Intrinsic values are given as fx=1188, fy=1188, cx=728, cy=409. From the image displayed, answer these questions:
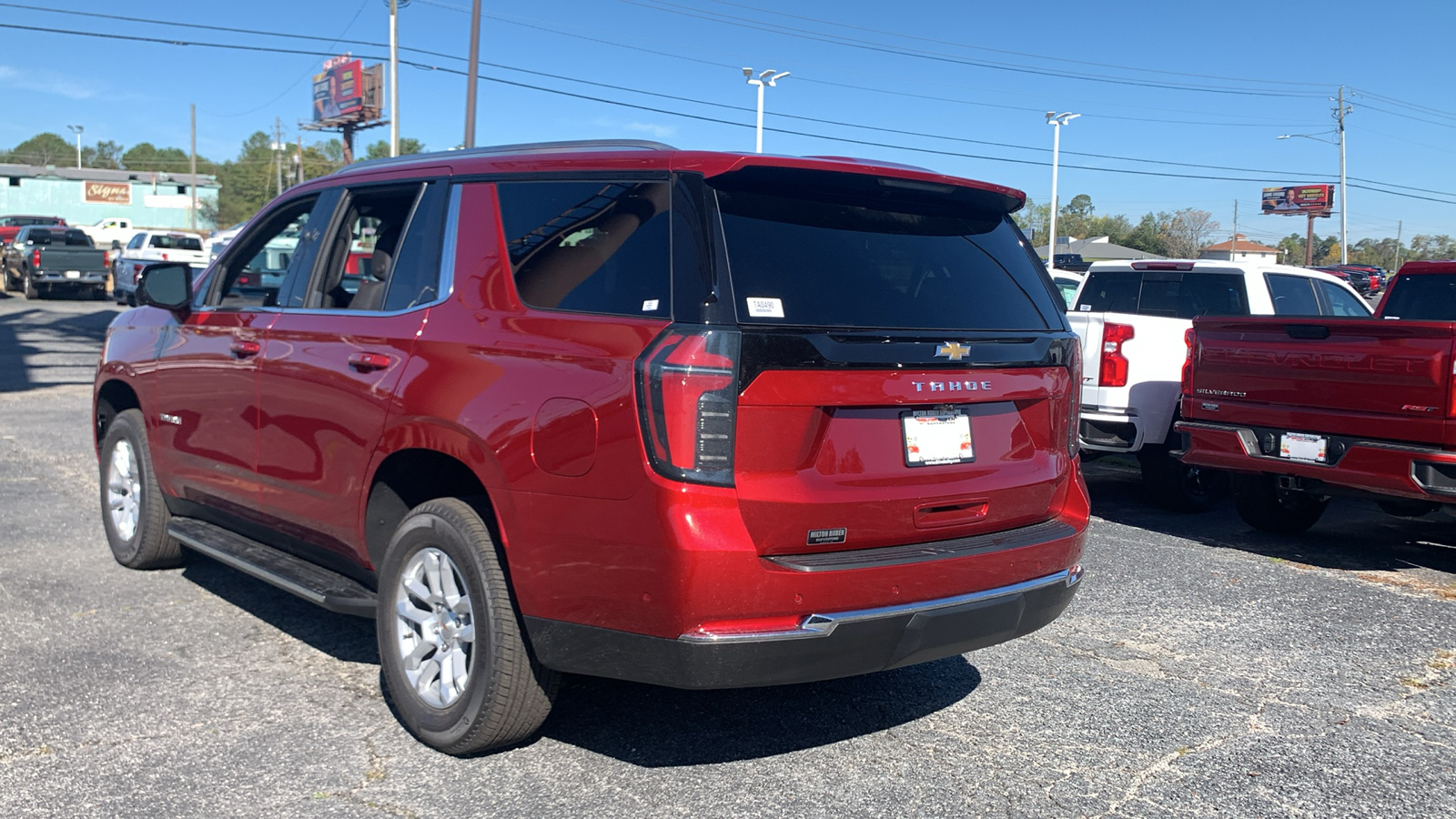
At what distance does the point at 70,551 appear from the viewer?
20.7 feet

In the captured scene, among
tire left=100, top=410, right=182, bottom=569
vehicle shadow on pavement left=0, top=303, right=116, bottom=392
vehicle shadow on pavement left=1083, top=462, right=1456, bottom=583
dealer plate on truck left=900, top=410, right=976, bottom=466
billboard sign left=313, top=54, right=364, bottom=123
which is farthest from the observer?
billboard sign left=313, top=54, right=364, bottom=123

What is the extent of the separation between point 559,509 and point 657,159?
3.45 feet

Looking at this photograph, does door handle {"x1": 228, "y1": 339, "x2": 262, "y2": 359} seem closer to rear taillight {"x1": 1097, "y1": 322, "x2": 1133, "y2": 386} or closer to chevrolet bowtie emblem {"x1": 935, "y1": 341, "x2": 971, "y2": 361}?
chevrolet bowtie emblem {"x1": 935, "y1": 341, "x2": 971, "y2": 361}

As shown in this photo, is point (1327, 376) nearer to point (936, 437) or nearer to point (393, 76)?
point (936, 437)

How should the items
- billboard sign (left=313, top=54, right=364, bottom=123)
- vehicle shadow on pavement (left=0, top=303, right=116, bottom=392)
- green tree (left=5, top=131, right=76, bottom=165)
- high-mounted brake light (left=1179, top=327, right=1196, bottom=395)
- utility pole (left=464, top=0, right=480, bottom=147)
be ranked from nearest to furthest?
high-mounted brake light (left=1179, top=327, right=1196, bottom=395) → vehicle shadow on pavement (left=0, top=303, right=116, bottom=392) → utility pole (left=464, top=0, right=480, bottom=147) → billboard sign (left=313, top=54, right=364, bottom=123) → green tree (left=5, top=131, right=76, bottom=165)

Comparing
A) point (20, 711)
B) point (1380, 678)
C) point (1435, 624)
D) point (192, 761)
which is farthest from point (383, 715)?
point (1435, 624)

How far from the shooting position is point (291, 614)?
532 cm

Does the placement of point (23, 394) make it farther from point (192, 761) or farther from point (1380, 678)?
point (1380, 678)

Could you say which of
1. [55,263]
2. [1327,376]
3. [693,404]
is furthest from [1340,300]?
[55,263]

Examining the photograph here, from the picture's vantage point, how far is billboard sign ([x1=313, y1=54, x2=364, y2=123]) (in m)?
68.9

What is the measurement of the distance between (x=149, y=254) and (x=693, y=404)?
31813mm

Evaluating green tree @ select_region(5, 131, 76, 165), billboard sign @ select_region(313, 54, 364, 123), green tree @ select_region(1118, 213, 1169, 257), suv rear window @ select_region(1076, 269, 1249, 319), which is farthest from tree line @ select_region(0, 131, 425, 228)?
suv rear window @ select_region(1076, 269, 1249, 319)

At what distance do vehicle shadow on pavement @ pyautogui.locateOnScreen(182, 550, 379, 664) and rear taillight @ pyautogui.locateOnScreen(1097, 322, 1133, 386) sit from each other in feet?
17.2

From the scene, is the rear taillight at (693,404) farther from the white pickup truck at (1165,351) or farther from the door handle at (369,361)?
the white pickup truck at (1165,351)
